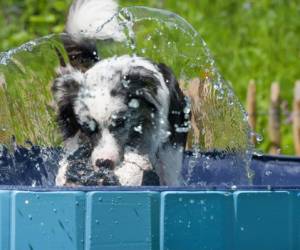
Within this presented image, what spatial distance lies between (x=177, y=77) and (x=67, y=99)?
0.46m

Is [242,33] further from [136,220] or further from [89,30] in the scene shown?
[136,220]

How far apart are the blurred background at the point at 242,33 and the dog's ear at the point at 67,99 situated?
3286 mm

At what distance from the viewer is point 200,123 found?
3.81 m

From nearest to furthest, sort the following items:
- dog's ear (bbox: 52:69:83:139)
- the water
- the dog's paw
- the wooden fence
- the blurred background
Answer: the dog's paw
dog's ear (bbox: 52:69:83:139)
the water
the wooden fence
the blurred background

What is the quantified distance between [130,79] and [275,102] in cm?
302

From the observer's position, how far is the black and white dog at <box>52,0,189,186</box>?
3.42 m

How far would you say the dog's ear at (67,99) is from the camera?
11.9 feet

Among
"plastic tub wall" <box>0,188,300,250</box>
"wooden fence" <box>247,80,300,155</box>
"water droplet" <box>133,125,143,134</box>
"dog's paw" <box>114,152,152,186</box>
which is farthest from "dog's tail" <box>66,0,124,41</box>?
"wooden fence" <box>247,80,300,155</box>

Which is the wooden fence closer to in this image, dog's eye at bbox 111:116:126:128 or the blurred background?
the blurred background

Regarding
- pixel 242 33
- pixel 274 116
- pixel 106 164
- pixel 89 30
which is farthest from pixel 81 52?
pixel 242 33

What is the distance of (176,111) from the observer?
12.3 feet

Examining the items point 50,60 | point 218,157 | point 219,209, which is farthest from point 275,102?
point 219,209

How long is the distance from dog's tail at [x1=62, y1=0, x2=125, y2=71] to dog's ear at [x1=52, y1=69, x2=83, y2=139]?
0.10 meters

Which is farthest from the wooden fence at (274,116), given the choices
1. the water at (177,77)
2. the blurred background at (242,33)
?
the water at (177,77)
